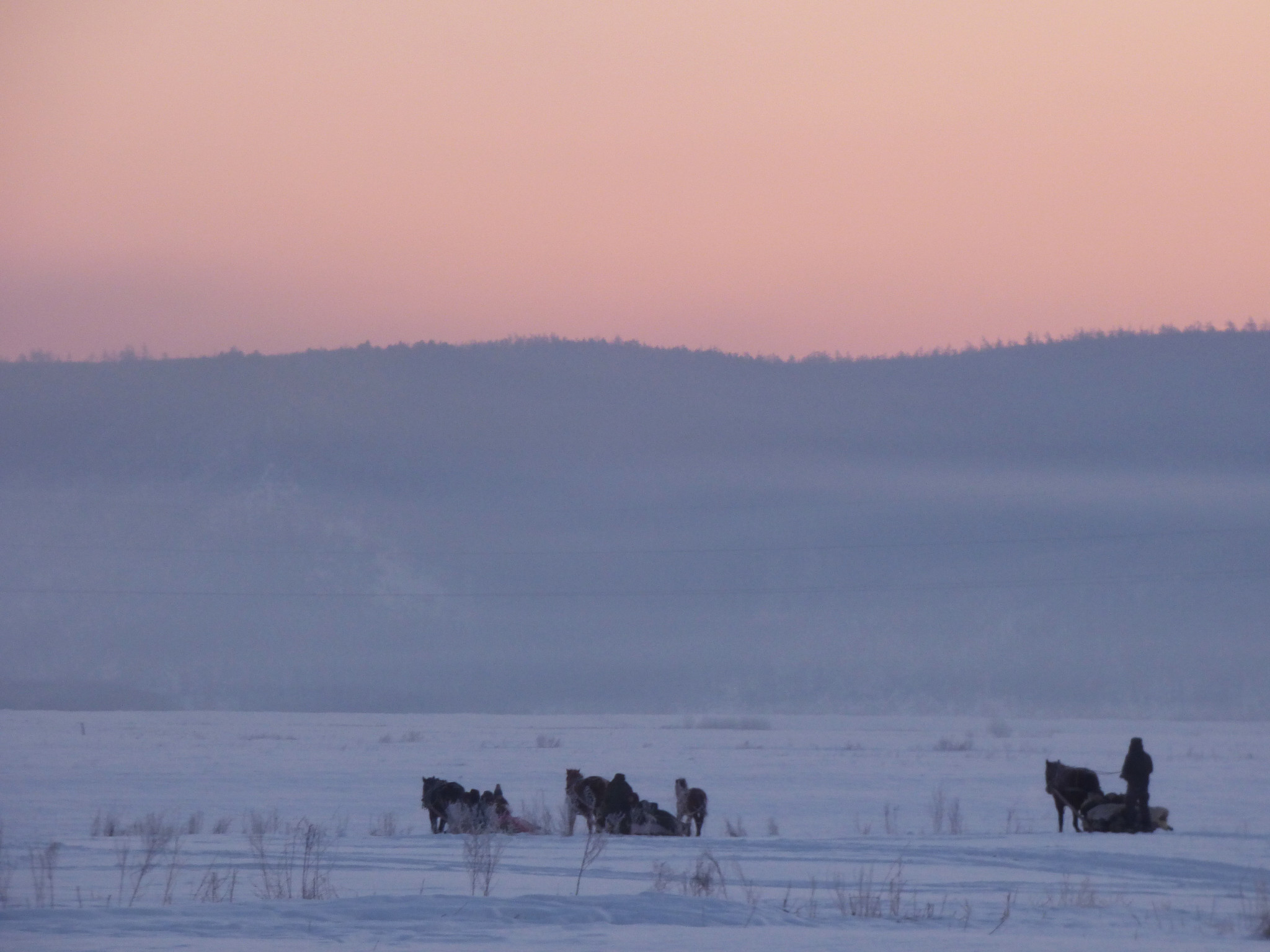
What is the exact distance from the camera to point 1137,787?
17219 millimetres

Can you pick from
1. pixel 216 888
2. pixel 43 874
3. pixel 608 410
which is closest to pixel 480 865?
pixel 216 888

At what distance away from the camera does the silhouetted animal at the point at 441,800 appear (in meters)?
18.0

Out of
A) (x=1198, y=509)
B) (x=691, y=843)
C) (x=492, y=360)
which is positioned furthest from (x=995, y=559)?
(x=691, y=843)

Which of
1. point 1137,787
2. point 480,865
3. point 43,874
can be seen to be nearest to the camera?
point 43,874

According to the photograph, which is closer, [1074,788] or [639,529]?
[1074,788]

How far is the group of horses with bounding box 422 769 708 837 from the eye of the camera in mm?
17516

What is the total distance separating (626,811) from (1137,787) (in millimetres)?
5371

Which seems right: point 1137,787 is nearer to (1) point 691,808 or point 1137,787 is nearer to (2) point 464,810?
(1) point 691,808

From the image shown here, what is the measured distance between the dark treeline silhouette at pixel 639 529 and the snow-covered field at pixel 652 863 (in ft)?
280

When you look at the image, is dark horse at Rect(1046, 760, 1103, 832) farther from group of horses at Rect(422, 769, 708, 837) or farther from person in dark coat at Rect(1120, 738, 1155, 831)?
group of horses at Rect(422, 769, 708, 837)

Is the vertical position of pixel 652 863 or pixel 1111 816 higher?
pixel 1111 816

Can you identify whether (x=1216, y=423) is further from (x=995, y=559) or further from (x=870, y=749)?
(x=870, y=749)

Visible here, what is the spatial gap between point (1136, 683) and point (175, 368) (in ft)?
342

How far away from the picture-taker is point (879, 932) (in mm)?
Result: 10258
